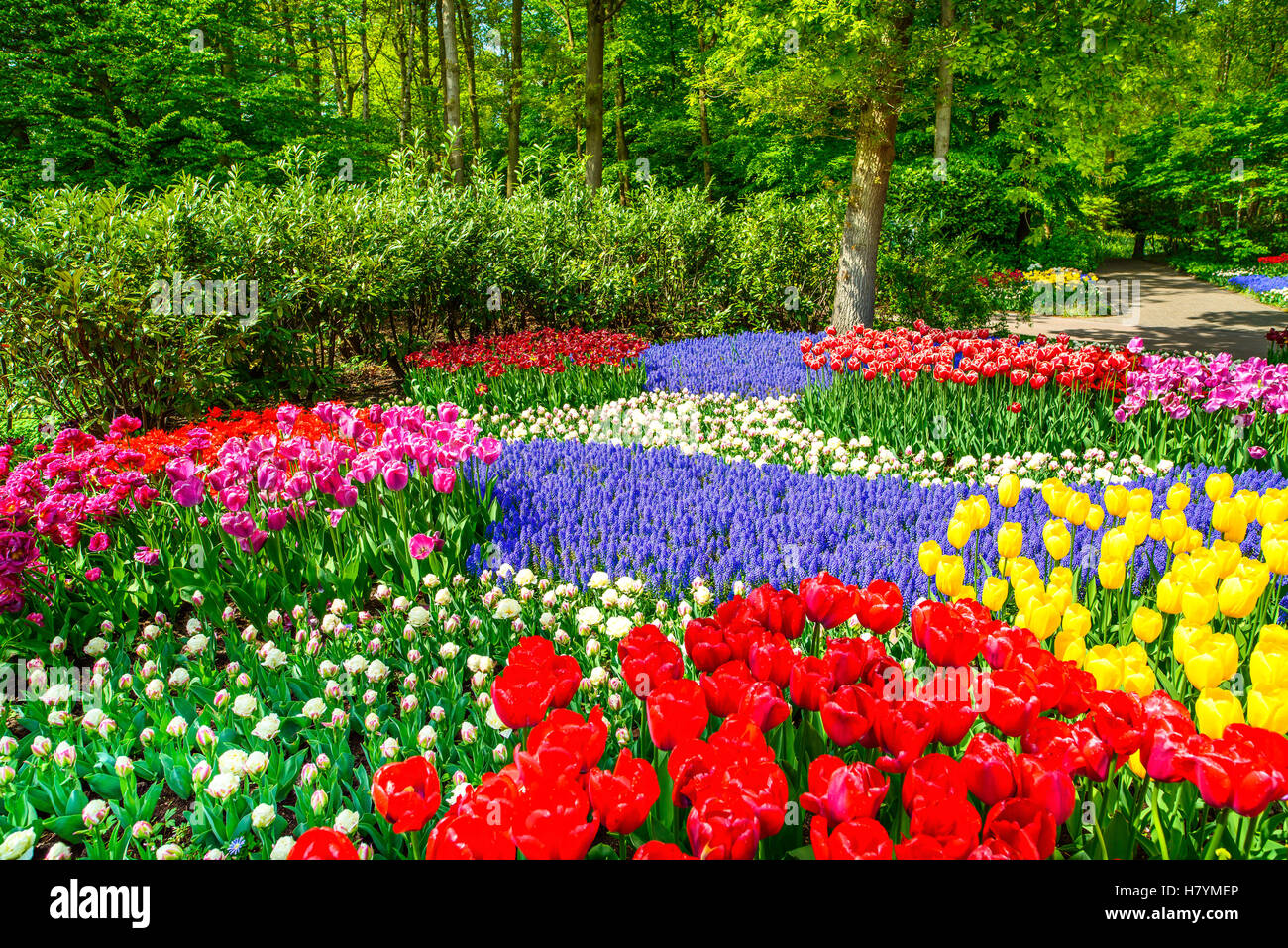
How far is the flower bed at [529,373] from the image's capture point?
23.3 feet

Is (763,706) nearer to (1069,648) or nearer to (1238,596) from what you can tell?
(1069,648)

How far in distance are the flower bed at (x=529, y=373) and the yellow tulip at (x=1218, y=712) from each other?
19.0 feet

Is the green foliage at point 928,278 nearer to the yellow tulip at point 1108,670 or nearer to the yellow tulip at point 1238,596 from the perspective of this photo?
the yellow tulip at point 1238,596

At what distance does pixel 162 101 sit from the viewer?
1477 cm

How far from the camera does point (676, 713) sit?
137cm

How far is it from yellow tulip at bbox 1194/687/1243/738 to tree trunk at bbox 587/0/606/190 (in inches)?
571

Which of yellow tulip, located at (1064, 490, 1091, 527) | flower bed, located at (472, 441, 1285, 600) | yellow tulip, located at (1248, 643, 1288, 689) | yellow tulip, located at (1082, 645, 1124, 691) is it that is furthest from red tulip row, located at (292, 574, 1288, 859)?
flower bed, located at (472, 441, 1285, 600)

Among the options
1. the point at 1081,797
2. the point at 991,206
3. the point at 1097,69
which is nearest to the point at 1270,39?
the point at 991,206

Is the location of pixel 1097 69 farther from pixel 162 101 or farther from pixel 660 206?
pixel 162 101

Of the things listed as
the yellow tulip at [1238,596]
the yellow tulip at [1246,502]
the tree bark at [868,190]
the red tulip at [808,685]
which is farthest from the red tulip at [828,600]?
the tree bark at [868,190]

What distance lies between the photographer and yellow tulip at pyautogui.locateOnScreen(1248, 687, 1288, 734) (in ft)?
4.39

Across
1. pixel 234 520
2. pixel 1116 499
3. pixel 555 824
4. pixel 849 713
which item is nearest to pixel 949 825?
pixel 849 713
